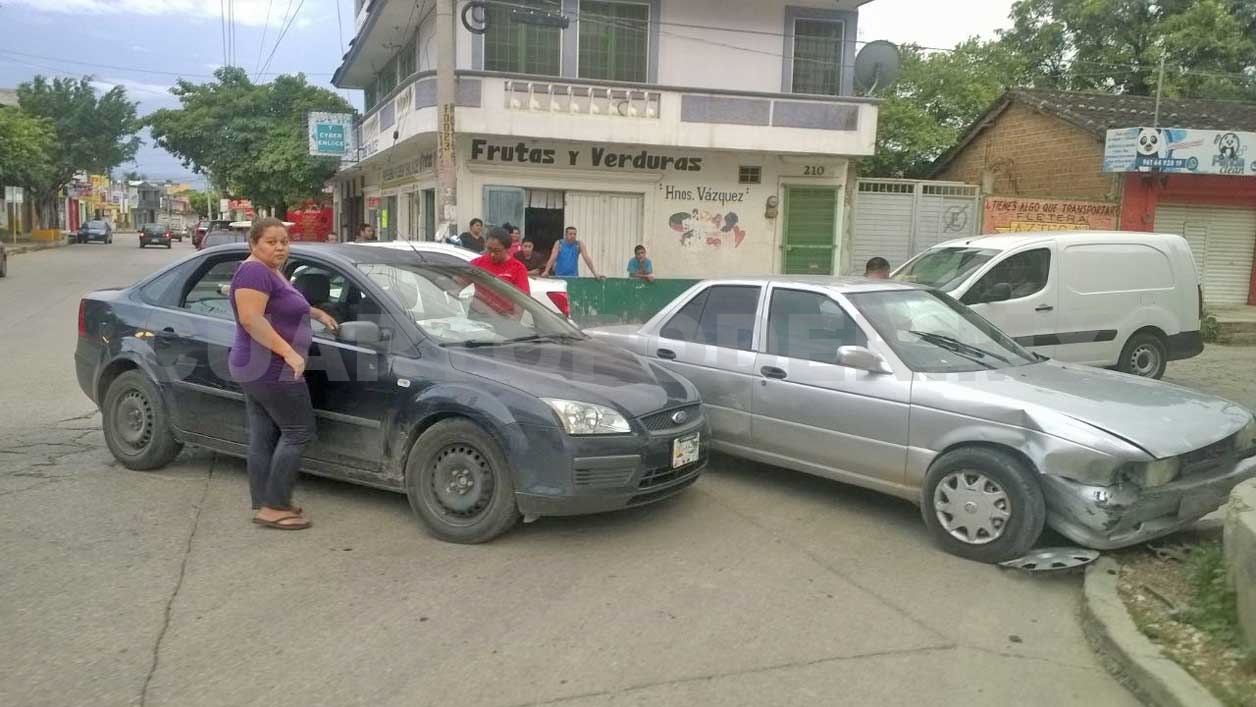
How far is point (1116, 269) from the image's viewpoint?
9.81 m

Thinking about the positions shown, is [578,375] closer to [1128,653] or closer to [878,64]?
[1128,653]

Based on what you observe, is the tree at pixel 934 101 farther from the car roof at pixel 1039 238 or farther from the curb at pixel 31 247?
the curb at pixel 31 247

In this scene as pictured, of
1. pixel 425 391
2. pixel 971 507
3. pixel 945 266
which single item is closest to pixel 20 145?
pixel 945 266

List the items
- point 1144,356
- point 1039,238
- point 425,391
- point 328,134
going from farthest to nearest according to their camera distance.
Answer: point 328,134 < point 1144,356 < point 1039,238 < point 425,391

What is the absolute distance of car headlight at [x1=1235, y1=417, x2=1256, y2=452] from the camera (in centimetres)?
500

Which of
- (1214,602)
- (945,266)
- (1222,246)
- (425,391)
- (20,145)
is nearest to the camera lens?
(1214,602)

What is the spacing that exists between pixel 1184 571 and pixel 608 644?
278cm

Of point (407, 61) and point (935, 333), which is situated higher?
point (407, 61)

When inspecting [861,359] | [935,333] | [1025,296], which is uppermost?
[1025,296]

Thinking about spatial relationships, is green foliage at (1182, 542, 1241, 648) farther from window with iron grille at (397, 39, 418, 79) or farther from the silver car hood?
window with iron grille at (397, 39, 418, 79)

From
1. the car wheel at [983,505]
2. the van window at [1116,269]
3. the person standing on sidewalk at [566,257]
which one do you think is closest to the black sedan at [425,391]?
the car wheel at [983,505]

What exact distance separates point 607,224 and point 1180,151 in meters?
10.8

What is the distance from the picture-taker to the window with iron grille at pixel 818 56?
17.8 metres

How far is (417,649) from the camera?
3.71m
